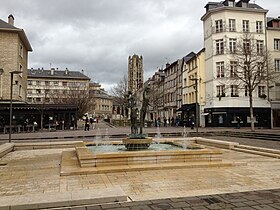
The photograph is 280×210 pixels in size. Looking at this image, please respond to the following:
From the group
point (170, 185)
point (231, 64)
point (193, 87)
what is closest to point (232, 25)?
point (231, 64)

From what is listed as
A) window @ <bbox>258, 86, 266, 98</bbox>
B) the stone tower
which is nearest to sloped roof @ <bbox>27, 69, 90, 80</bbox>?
Result: the stone tower

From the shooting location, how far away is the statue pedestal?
12.5 meters

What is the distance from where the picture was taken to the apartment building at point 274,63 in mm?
41250

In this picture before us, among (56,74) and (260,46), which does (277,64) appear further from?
(56,74)

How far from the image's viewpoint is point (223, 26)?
4091 centimetres

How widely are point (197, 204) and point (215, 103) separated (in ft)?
120

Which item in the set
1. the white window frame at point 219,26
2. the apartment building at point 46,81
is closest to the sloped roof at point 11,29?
the white window frame at point 219,26

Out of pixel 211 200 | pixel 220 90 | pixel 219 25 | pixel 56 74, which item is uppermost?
pixel 56 74

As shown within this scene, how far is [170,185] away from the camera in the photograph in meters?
7.36

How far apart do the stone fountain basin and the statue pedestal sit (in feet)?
7.62

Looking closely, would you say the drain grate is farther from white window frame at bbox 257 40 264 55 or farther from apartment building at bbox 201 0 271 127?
white window frame at bbox 257 40 264 55

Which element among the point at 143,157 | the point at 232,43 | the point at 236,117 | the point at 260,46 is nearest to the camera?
the point at 143,157

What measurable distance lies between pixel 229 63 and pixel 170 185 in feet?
118

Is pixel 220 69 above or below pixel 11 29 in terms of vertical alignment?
below
